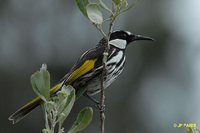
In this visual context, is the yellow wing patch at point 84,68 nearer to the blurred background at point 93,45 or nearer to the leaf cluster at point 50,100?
the leaf cluster at point 50,100

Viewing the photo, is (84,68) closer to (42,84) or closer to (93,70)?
(93,70)

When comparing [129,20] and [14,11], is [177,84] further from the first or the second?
[14,11]

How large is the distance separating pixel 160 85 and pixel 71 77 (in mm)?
7152

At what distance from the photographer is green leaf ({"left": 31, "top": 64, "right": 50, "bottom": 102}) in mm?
2359

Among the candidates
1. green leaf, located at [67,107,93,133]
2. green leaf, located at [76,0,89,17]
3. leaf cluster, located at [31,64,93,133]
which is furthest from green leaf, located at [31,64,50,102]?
green leaf, located at [76,0,89,17]

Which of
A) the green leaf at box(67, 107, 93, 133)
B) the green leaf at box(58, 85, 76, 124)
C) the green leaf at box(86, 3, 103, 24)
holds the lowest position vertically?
the green leaf at box(67, 107, 93, 133)

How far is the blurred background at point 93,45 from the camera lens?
10914 mm

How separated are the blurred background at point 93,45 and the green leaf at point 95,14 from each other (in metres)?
7.72

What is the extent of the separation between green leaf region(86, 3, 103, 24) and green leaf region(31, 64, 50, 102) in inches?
8.6

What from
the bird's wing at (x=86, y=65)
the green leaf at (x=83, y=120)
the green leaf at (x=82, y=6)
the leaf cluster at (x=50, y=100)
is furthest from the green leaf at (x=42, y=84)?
the bird's wing at (x=86, y=65)

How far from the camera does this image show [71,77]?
4.18 meters

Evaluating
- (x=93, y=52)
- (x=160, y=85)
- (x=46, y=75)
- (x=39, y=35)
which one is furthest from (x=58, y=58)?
(x=46, y=75)

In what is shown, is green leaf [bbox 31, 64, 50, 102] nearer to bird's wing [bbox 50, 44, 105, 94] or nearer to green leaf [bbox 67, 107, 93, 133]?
green leaf [bbox 67, 107, 93, 133]

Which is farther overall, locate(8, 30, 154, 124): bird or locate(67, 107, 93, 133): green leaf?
locate(8, 30, 154, 124): bird
